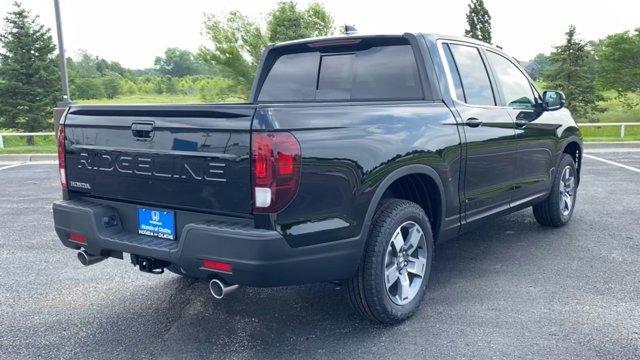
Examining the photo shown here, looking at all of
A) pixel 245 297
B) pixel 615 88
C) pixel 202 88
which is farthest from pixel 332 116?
pixel 615 88

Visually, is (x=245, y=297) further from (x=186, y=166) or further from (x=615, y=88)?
(x=615, y=88)

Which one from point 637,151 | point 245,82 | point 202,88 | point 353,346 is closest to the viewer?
point 353,346

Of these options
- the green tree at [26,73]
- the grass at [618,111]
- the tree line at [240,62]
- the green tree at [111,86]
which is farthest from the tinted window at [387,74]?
the green tree at [111,86]

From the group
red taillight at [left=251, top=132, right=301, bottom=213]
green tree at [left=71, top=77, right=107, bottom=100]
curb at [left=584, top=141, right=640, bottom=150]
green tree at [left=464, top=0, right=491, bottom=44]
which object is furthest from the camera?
green tree at [left=71, top=77, right=107, bottom=100]

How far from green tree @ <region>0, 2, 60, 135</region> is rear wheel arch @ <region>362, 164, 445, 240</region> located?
40.7 m

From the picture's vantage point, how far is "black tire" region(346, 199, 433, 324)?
3242 millimetres

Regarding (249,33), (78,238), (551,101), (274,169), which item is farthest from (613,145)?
(249,33)

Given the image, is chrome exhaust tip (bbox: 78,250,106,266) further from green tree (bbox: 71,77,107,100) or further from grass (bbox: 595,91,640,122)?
green tree (bbox: 71,77,107,100)

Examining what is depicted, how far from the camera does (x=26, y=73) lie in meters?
38.8

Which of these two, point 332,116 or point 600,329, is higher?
point 332,116

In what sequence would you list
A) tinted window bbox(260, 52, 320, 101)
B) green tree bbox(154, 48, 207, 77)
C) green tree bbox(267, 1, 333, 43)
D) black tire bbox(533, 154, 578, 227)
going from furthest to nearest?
1. green tree bbox(154, 48, 207, 77)
2. green tree bbox(267, 1, 333, 43)
3. black tire bbox(533, 154, 578, 227)
4. tinted window bbox(260, 52, 320, 101)

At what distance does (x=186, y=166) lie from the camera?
298cm

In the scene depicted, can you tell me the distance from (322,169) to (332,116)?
Answer: 0.32 m

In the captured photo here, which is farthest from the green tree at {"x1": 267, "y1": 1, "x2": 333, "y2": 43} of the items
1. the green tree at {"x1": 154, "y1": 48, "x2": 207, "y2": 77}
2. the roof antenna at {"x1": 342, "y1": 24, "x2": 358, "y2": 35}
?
the green tree at {"x1": 154, "y1": 48, "x2": 207, "y2": 77}
